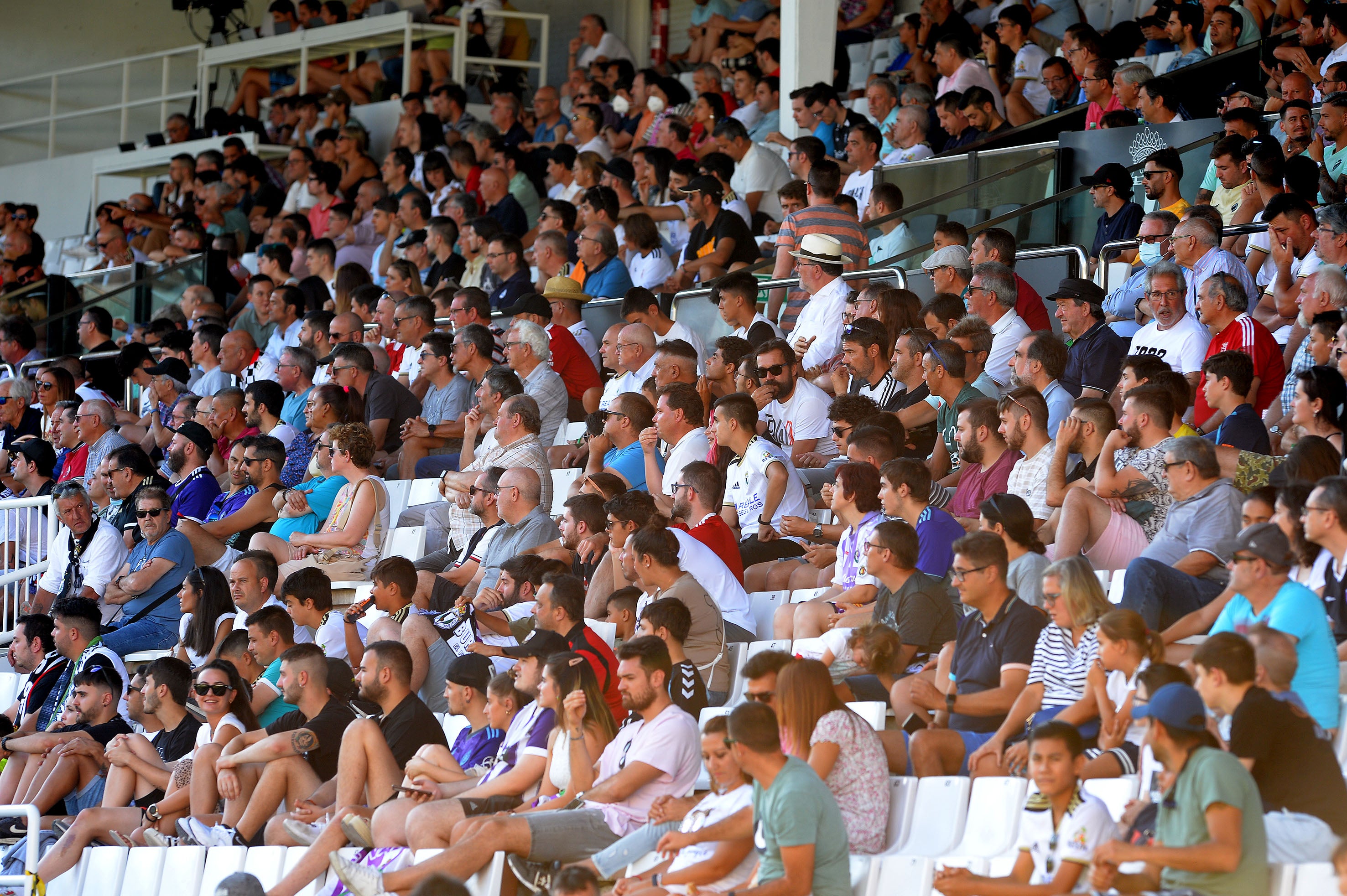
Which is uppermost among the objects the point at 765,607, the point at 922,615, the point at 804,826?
the point at 922,615

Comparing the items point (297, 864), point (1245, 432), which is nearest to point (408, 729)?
point (297, 864)

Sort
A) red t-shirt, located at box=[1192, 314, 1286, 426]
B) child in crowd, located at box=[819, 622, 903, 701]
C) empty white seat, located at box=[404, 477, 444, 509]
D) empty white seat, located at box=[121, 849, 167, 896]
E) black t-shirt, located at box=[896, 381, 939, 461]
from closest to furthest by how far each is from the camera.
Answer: child in crowd, located at box=[819, 622, 903, 701] → empty white seat, located at box=[121, 849, 167, 896] → red t-shirt, located at box=[1192, 314, 1286, 426] → black t-shirt, located at box=[896, 381, 939, 461] → empty white seat, located at box=[404, 477, 444, 509]

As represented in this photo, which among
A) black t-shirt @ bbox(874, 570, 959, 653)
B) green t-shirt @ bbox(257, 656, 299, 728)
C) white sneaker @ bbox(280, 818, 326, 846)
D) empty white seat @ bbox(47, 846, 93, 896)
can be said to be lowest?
empty white seat @ bbox(47, 846, 93, 896)

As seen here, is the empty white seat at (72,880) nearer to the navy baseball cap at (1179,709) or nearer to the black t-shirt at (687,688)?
the black t-shirt at (687,688)

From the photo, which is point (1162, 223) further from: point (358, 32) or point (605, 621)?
point (358, 32)

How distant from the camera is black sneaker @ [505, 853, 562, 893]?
519 centimetres

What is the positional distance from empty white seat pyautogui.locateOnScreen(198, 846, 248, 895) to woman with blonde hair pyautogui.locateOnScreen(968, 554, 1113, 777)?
2537 mm

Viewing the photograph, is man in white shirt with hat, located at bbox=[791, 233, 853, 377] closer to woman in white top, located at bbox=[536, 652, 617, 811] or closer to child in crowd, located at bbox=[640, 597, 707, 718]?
child in crowd, located at bbox=[640, 597, 707, 718]

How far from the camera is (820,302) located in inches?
353

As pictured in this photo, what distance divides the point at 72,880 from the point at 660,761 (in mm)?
2499

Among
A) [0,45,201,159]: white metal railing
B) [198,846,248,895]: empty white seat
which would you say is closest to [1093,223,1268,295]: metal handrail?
[198,846,248,895]: empty white seat

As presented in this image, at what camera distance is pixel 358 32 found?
54.0 feet

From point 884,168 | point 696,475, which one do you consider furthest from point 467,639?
point 884,168

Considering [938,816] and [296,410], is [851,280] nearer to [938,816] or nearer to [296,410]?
[296,410]
